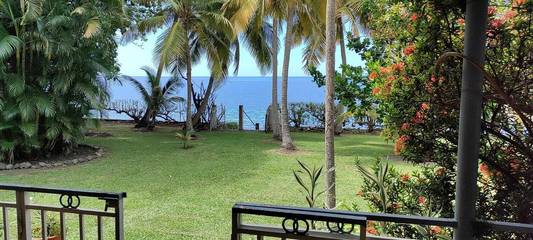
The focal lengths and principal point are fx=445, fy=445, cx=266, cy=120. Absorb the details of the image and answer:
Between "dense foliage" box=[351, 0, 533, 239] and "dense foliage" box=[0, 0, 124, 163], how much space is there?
7607 millimetres

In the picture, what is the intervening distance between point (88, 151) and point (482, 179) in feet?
32.2

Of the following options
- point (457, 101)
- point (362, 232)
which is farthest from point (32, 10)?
point (362, 232)

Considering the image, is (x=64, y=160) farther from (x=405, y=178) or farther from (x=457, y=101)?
(x=457, y=101)

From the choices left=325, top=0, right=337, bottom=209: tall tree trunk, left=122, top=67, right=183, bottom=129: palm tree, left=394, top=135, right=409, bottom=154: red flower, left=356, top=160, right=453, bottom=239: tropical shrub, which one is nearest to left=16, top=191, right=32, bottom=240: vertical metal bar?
left=356, top=160, right=453, bottom=239: tropical shrub

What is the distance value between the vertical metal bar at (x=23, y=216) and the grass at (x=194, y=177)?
2.41 metres

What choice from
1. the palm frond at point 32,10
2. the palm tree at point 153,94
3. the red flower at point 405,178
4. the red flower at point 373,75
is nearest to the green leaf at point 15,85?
the palm frond at point 32,10

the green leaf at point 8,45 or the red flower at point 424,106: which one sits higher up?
the green leaf at point 8,45

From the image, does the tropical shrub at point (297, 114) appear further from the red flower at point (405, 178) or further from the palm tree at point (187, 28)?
the red flower at point (405, 178)

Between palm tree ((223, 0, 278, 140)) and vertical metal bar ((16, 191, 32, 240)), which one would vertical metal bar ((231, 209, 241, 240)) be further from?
palm tree ((223, 0, 278, 140))

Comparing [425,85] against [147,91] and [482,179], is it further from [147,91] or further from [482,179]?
[147,91]

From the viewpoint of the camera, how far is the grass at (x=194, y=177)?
18.0 feet

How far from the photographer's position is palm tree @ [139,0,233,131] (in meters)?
12.4

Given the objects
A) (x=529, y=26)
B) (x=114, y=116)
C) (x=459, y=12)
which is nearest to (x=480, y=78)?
(x=459, y=12)

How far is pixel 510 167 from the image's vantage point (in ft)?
7.30
